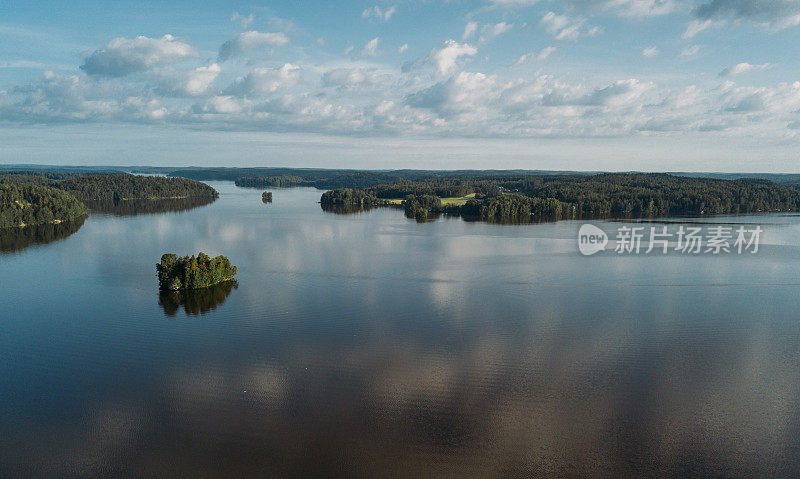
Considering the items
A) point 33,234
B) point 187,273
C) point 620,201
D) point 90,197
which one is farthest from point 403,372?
point 90,197

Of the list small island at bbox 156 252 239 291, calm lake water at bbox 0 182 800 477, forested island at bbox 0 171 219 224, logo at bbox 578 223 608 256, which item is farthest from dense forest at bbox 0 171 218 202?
logo at bbox 578 223 608 256

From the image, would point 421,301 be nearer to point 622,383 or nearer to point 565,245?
point 622,383

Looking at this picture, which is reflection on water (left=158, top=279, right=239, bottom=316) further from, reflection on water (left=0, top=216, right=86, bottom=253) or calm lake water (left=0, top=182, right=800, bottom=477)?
reflection on water (left=0, top=216, right=86, bottom=253)

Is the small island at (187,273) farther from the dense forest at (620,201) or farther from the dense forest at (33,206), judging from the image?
the dense forest at (620,201)

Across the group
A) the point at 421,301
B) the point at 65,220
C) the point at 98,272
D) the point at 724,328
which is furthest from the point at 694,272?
the point at 65,220

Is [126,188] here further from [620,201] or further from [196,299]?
[620,201]
